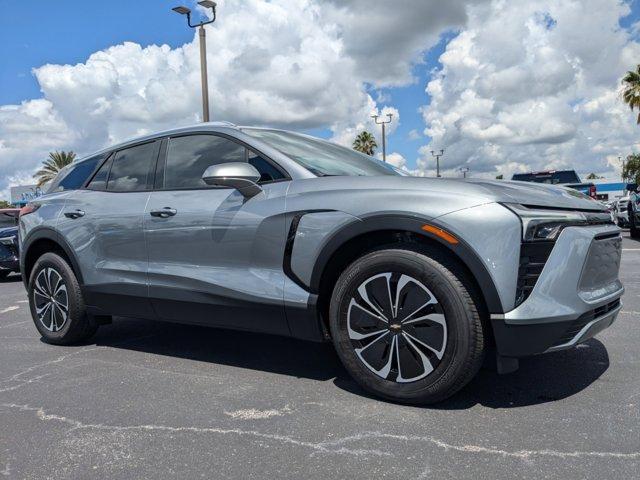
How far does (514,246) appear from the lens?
2.55 meters

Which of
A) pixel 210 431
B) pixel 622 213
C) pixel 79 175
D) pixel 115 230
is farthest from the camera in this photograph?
pixel 622 213

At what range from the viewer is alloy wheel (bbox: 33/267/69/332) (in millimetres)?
4445

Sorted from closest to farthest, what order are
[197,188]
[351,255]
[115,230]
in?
[351,255], [197,188], [115,230]

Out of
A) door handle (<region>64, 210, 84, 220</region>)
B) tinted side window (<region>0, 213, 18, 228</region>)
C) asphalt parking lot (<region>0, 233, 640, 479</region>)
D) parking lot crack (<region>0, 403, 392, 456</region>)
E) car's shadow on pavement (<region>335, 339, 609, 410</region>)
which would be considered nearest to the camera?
asphalt parking lot (<region>0, 233, 640, 479</region>)

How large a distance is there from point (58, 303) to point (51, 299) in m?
0.11

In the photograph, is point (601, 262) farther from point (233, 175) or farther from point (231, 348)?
point (231, 348)

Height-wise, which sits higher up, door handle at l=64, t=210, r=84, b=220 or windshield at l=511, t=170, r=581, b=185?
windshield at l=511, t=170, r=581, b=185

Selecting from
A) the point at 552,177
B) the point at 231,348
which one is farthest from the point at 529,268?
the point at 552,177

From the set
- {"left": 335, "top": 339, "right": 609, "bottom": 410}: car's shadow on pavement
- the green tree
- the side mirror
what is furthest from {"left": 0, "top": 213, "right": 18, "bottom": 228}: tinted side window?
the green tree

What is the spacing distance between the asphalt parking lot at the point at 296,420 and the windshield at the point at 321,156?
1.33 m

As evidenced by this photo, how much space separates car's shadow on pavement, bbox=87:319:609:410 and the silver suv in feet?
1.24

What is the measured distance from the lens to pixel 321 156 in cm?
372

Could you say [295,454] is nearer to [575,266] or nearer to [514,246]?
[514,246]

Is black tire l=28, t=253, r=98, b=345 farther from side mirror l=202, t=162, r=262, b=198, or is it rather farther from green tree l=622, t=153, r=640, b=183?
green tree l=622, t=153, r=640, b=183
